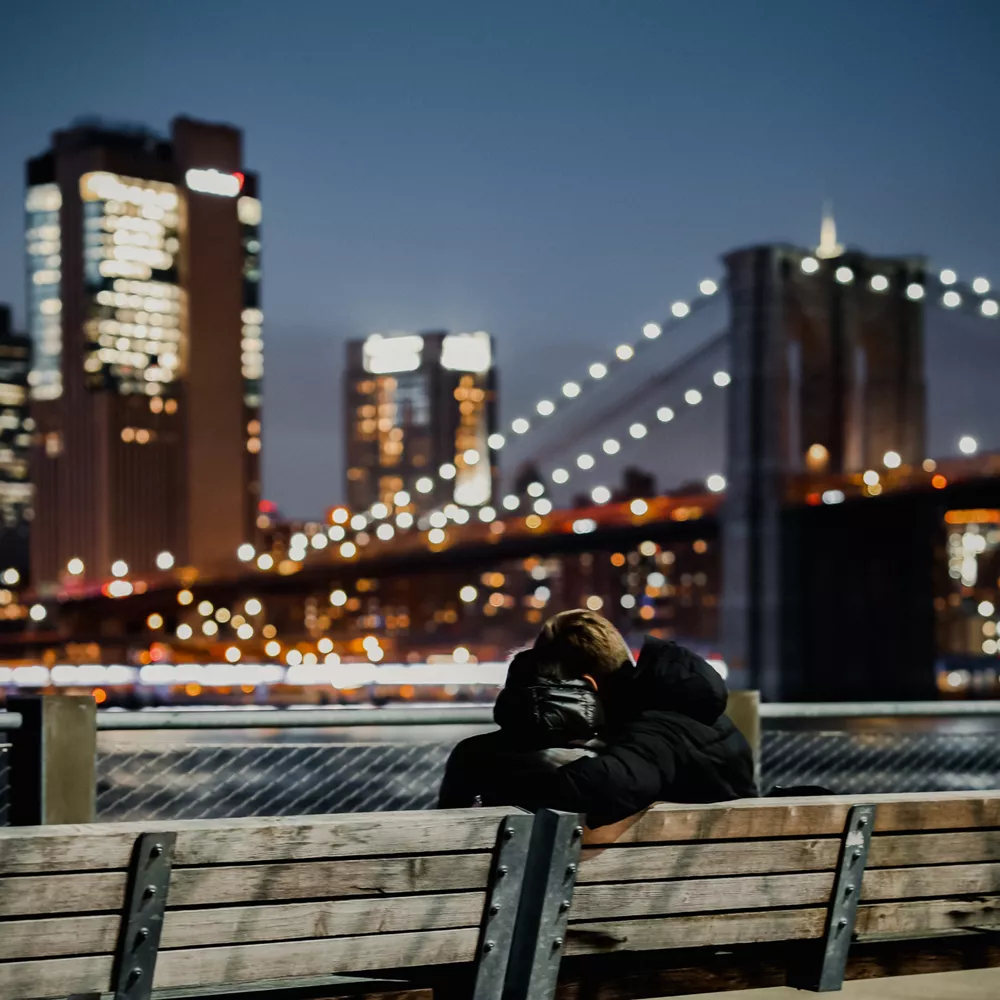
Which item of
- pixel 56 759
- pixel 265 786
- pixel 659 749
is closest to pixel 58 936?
pixel 659 749

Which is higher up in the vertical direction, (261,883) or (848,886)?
(261,883)

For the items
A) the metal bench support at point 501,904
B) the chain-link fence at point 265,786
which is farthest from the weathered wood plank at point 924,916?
the chain-link fence at point 265,786

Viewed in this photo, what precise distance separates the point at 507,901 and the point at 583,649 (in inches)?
21.9

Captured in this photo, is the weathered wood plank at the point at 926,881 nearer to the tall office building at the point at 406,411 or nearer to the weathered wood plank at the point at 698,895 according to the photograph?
the weathered wood plank at the point at 698,895

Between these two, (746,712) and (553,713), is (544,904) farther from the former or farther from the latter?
(746,712)

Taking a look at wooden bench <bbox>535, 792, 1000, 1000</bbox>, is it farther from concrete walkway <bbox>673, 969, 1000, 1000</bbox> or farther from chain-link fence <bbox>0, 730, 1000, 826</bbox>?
chain-link fence <bbox>0, 730, 1000, 826</bbox>

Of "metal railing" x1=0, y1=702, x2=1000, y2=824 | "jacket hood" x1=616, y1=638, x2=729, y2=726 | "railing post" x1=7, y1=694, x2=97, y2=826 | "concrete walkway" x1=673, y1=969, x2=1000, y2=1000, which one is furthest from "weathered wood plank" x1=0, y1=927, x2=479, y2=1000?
"railing post" x1=7, y1=694, x2=97, y2=826

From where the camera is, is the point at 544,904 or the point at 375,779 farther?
the point at 375,779

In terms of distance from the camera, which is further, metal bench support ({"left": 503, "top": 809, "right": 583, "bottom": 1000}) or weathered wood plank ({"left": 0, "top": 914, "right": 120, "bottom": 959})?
metal bench support ({"left": 503, "top": 809, "right": 583, "bottom": 1000})

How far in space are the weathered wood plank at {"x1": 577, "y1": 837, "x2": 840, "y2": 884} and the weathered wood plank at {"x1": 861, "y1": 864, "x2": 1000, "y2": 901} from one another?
6.1 inches

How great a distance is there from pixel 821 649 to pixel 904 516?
14.4 ft

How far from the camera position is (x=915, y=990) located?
4055mm

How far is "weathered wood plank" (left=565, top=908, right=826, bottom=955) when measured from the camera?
3.49m

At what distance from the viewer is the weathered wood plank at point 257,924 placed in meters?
2.87
